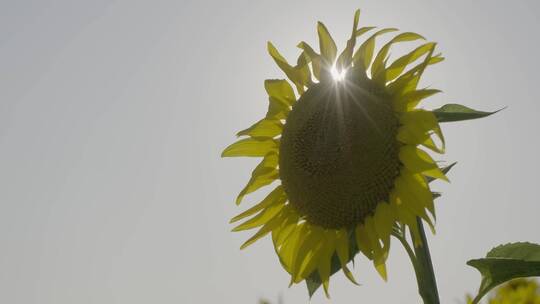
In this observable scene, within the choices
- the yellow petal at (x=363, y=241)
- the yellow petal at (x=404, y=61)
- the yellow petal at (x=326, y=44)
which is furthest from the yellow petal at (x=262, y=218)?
the yellow petal at (x=404, y=61)

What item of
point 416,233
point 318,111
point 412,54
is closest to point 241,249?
point 318,111

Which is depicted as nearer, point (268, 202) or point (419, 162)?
point (419, 162)

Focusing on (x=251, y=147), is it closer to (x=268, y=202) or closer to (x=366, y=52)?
(x=268, y=202)

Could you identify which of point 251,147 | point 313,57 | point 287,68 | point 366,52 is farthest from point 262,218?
point 366,52

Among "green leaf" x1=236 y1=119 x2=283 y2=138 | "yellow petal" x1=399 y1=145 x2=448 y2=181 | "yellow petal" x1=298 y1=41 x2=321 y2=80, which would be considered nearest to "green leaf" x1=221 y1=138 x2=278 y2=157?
"green leaf" x1=236 y1=119 x2=283 y2=138

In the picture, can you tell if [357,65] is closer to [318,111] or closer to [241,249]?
[318,111]

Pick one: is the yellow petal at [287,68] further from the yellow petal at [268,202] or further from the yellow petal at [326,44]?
the yellow petal at [268,202]
